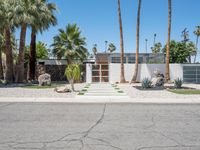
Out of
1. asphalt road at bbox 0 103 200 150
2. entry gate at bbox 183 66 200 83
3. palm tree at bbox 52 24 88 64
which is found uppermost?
palm tree at bbox 52 24 88 64

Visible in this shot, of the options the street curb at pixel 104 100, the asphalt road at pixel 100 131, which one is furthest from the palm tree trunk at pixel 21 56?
the asphalt road at pixel 100 131

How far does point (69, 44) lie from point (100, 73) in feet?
23.0

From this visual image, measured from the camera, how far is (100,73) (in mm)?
34281

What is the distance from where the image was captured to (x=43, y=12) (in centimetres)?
3027

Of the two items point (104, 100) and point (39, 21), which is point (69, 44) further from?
point (104, 100)

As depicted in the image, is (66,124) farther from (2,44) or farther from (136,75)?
(2,44)

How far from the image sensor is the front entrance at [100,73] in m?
34.3

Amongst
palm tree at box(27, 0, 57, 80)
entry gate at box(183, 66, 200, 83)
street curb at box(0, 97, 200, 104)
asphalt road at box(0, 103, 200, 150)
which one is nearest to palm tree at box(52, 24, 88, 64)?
palm tree at box(27, 0, 57, 80)

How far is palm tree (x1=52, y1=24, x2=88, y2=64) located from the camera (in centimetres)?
3834

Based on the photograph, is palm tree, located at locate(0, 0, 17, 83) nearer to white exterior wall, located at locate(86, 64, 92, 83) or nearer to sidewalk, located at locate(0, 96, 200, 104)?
white exterior wall, located at locate(86, 64, 92, 83)

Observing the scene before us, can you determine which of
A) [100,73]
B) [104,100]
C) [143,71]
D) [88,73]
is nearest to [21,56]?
[88,73]

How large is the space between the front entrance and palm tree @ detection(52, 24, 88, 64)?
16.8 ft

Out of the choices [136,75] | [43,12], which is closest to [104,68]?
[136,75]

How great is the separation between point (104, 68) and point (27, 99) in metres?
19.1
